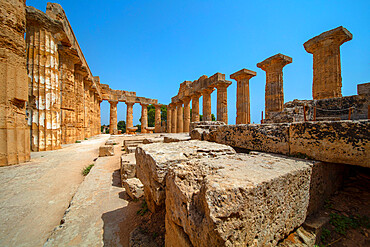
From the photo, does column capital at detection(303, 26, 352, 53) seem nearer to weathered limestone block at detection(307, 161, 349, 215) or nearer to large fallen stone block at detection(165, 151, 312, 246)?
weathered limestone block at detection(307, 161, 349, 215)

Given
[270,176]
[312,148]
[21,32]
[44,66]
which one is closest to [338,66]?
[312,148]

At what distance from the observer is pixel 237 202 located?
0.95 meters

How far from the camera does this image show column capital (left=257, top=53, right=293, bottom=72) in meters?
8.83

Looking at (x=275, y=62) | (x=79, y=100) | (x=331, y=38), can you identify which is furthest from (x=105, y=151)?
(x=331, y=38)

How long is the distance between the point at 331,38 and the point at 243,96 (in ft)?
17.9

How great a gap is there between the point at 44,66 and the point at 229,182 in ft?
32.0

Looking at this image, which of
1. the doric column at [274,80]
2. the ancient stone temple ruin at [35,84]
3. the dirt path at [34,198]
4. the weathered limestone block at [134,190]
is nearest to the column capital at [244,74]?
the doric column at [274,80]

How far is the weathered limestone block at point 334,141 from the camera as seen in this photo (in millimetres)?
1458

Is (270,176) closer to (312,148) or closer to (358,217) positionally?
(312,148)

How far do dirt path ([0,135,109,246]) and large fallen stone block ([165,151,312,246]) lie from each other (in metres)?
2.48

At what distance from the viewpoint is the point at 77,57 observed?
405 inches

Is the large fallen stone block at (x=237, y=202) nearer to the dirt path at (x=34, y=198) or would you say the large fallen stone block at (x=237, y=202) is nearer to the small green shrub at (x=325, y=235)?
the small green shrub at (x=325, y=235)

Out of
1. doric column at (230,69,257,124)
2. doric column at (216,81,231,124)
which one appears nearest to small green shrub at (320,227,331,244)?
doric column at (230,69,257,124)

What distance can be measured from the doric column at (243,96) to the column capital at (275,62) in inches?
63.0
